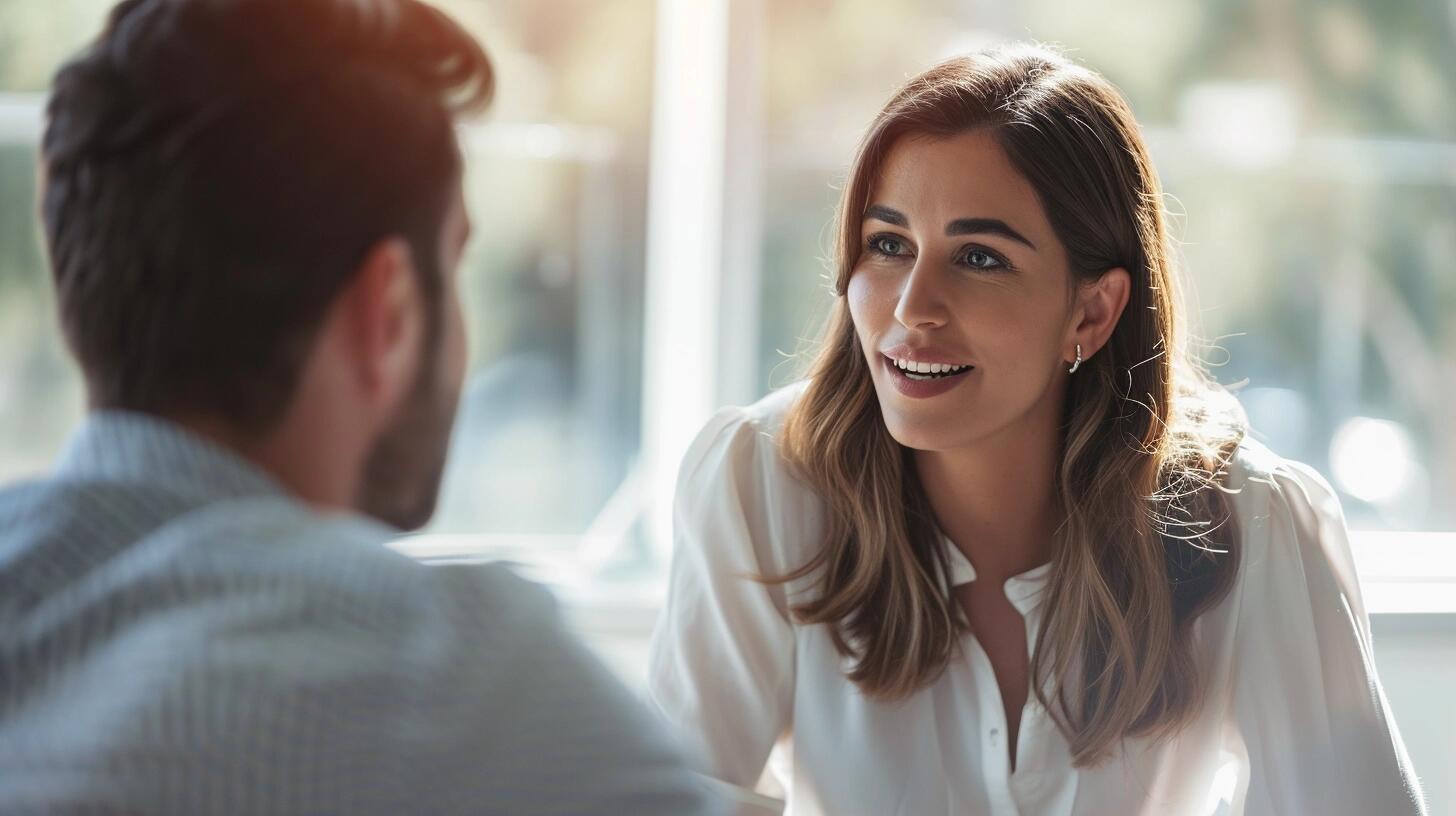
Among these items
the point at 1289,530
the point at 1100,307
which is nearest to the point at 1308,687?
the point at 1289,530

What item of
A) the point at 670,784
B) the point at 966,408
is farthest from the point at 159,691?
the point at 966,408

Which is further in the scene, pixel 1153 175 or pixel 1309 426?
pixel 1309 426

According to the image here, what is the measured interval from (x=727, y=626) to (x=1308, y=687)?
2.20 feet

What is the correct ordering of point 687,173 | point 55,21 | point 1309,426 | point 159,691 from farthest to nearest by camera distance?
1. point 1309,426
2. point 687,173
3. point 55,21
4. point 159,691

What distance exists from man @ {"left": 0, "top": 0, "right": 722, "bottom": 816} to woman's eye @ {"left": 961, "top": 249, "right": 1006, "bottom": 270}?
2.83 feet

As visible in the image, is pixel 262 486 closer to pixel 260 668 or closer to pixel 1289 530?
pixel 260 668

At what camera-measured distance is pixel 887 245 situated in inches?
63.8

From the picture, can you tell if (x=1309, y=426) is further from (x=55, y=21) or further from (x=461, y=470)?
(x=55, y=21)

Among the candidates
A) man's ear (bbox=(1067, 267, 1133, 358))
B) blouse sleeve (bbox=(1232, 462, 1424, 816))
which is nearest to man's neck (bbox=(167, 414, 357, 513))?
man's ear (bbox=(1067, 267, 1133, 358))

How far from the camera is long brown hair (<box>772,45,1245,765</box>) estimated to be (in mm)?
1548

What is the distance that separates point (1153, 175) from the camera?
1625 mm

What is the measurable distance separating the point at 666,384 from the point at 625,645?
50 centimetres

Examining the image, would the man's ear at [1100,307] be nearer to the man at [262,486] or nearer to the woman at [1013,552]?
the woman at [1013,552]

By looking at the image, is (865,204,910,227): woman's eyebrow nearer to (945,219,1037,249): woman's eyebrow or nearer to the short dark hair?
(945,219,1037,249): woman's eyebrow
